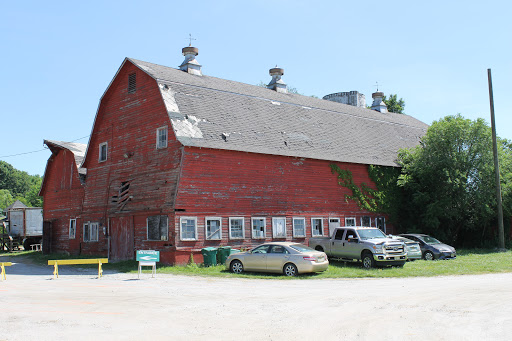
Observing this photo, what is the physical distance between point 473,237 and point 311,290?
2154 cm

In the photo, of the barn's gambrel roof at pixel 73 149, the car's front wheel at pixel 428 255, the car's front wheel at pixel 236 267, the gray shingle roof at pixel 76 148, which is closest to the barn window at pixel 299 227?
the car's front wheel at pixel 428 255

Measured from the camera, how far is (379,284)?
16.4m

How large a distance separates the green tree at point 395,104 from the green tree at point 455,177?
29.7 metres

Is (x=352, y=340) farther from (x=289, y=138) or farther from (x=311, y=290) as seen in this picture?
(x=289, y=138)

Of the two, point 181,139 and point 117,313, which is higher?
point 181,139

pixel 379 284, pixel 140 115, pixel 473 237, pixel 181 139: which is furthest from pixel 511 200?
pixel 140 115

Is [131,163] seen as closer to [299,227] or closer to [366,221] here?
[299,227]

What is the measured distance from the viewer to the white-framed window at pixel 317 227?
2776 centimetres

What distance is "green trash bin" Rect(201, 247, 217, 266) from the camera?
22.0 meters

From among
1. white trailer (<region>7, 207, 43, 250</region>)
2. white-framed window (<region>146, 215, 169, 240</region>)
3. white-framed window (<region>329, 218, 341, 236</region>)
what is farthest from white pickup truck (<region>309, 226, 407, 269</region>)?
white trailer (<region>7, 207, 43, 250</region>)

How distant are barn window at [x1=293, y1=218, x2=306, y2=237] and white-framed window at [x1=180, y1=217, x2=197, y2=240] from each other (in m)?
6.15

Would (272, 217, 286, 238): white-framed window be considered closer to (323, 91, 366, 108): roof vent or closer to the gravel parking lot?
the gravel parking lot

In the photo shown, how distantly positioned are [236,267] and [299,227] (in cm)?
771

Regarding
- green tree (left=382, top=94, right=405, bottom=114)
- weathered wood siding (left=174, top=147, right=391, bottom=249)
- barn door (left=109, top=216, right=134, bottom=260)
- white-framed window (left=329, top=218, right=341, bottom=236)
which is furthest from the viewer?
green tree (left=382, top=94, right=405, bottom=114)
